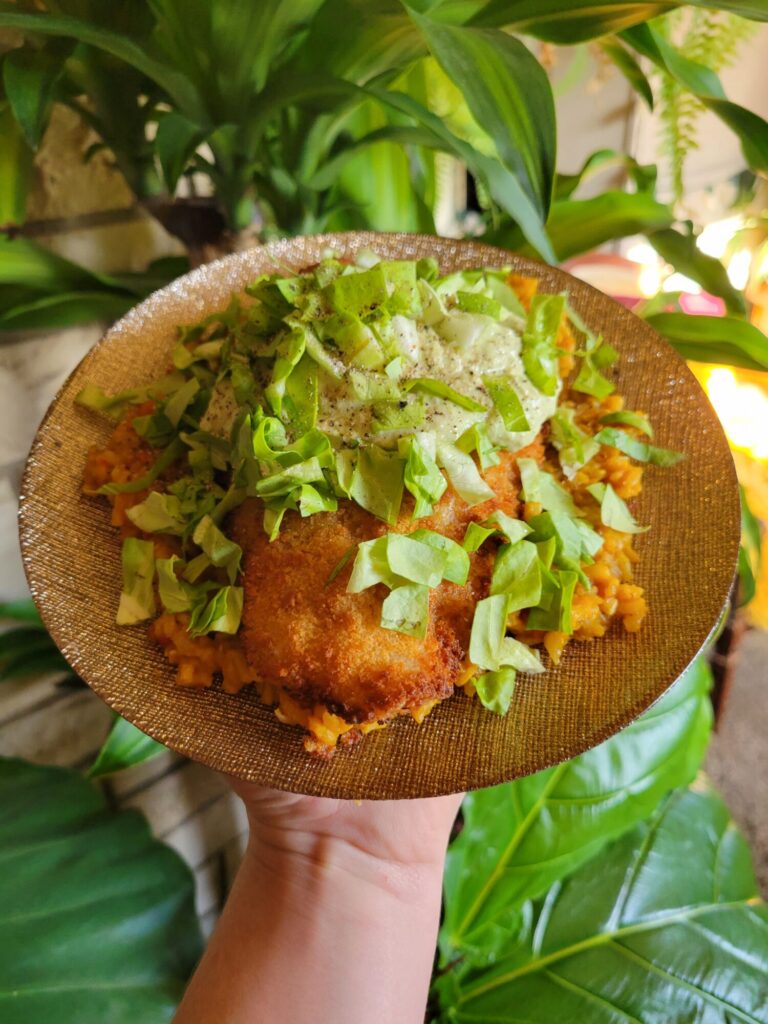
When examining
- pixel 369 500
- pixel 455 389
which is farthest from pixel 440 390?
pixel 369 500

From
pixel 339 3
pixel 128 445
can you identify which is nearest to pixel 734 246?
pixel 339 3

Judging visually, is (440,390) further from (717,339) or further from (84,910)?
(84,910)

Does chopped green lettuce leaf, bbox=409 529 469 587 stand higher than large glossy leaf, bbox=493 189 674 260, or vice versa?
large glossy leaf, bbox=493 189 674 260

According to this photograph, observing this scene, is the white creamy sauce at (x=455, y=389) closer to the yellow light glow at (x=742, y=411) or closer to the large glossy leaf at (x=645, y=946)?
the large glossy leaf at (x=645, y=946)

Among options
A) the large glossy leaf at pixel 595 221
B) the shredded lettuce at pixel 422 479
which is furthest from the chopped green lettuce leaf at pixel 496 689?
the large glossy leaf at pixel 595 221

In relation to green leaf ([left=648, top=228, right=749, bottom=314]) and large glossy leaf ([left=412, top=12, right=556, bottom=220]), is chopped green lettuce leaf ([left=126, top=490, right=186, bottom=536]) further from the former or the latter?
green leaf ([left=648, top=228, right=749, bottom=314])

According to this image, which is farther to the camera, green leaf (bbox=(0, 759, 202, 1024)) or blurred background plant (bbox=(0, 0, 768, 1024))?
green leaf (bbox=(0, 759, 202, 1024))

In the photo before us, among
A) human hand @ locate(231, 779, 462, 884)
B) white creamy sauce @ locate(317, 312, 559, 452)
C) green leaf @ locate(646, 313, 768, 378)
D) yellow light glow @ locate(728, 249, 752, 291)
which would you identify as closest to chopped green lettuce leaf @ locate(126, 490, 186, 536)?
white creamy sauce @ locate(317, 312, 559, 452)
